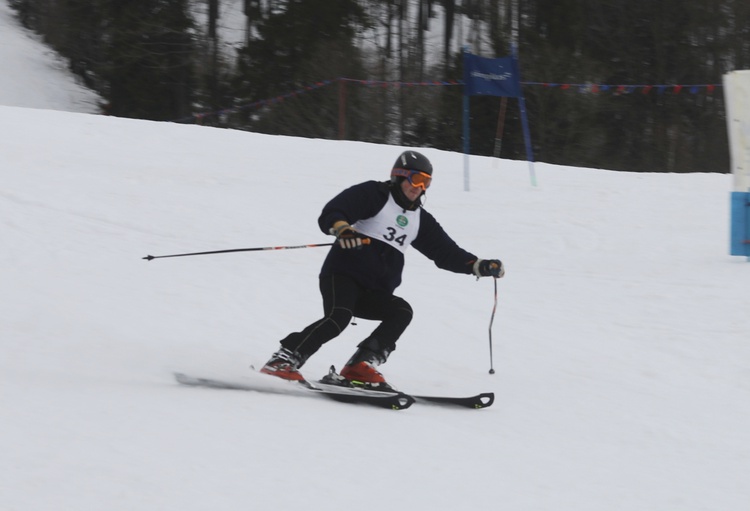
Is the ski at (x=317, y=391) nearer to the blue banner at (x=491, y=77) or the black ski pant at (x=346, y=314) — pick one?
the black ski pant at (x=346, y=314)

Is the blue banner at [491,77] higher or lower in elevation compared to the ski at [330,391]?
higher

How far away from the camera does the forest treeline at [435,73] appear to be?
79.6 feet

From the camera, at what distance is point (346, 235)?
469cm

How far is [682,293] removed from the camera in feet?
26.5

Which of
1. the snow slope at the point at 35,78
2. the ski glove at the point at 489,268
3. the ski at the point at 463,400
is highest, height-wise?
the snow slope at the point at 35,78

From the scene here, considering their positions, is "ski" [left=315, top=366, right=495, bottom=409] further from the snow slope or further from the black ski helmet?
the snow slope

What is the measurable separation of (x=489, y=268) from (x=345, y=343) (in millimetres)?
1581

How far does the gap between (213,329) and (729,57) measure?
23.5 meters

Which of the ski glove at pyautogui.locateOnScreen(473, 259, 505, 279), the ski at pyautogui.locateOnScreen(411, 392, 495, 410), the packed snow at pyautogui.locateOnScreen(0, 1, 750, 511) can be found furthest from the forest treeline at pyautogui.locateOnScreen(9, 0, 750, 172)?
the ski at pyautogui.locateOnScreen(411, 392, 495, 410)

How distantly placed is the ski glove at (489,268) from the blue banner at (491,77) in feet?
25.4

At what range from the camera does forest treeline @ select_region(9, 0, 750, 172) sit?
24.3 m

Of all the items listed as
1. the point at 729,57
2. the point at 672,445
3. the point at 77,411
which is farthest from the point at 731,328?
the point at 729,57

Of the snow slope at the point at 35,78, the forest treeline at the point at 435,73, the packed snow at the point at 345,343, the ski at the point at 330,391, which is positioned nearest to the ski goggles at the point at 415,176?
the ski at the point at 330,391

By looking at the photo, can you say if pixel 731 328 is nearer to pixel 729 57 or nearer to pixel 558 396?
pixel 558 396
